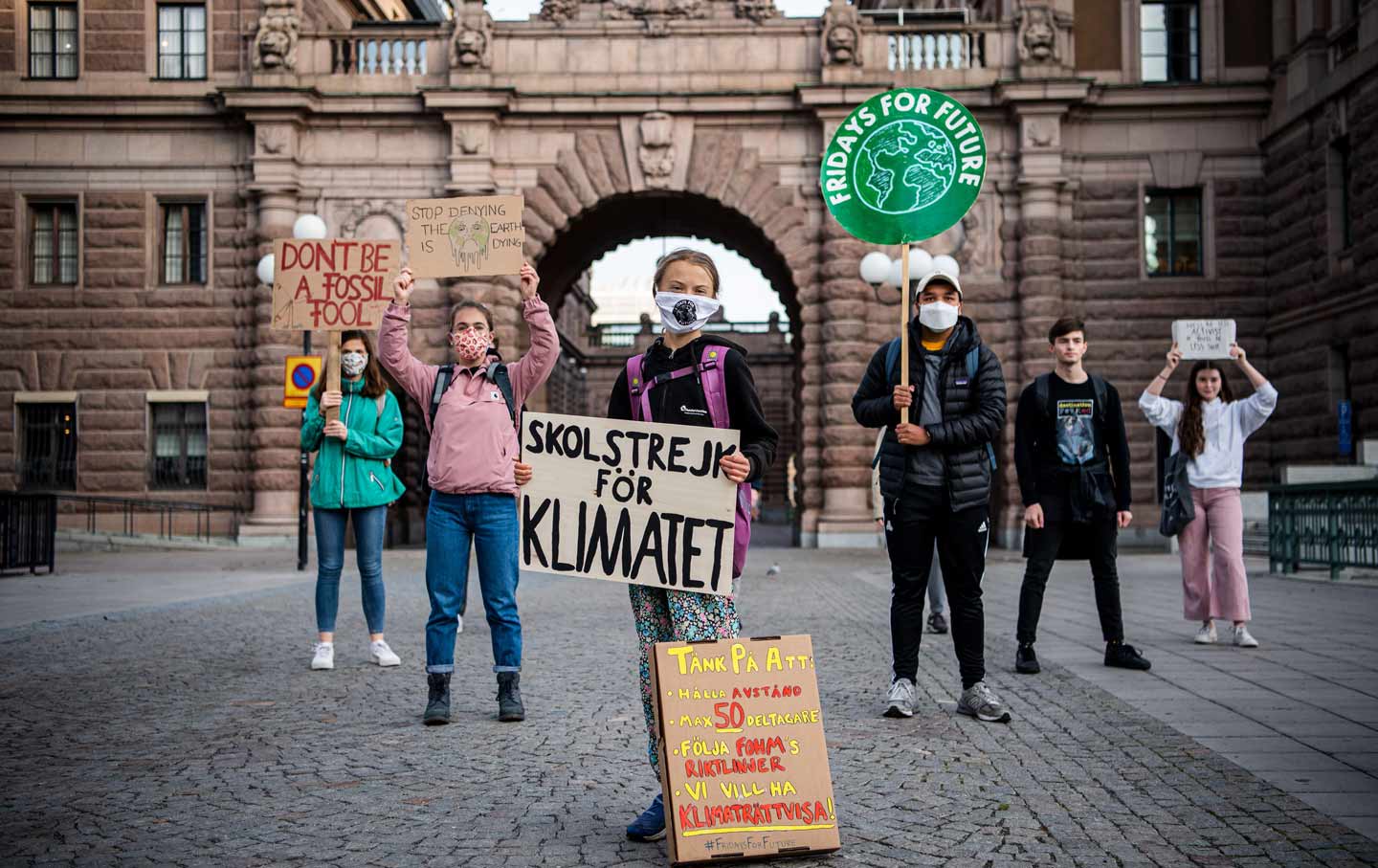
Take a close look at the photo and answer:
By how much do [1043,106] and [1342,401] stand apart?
25.4 feet

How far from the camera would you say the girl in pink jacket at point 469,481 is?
6.34m

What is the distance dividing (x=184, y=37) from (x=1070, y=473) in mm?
23483

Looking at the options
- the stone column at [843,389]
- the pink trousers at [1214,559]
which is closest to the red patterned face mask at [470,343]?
the pink trousers at [1214,559]

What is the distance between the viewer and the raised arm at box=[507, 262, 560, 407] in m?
5.91

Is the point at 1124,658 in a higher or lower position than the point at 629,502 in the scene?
lower

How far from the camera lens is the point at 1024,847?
13.5 ft

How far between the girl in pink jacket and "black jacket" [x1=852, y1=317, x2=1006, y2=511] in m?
1.76

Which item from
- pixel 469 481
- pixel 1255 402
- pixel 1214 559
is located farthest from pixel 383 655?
pixel 1255 402

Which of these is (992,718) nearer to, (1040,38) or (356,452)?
(356,452)

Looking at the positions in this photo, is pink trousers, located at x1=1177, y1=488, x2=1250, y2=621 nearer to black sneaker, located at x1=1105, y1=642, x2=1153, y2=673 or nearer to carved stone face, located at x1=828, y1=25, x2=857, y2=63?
black sneaker, located at x1=1105, y1=642, x2=1153, y2=673

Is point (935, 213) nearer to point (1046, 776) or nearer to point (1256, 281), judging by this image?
point (1046, 776)

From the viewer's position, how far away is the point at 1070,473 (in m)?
7.78

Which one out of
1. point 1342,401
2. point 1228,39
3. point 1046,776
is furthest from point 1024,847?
point 1228,39

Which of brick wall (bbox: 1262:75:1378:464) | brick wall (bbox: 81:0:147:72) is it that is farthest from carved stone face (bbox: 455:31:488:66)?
brick wall (bbox: 1262:75:1378:464)
